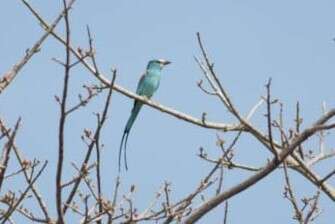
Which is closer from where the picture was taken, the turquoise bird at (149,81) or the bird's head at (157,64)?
the turquoise bird at (149,81)

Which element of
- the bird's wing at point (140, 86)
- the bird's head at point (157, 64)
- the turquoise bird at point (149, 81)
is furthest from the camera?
the bird's head at point (157, 64)

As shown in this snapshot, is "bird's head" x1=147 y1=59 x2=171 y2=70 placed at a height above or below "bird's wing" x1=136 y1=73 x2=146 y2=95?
above

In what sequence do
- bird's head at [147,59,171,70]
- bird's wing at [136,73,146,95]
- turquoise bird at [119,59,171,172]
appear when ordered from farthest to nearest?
bird's head at [147,59,171,70] < bird's wing at [136,73,146,95] < turquoise bird at [119,59,171,172]

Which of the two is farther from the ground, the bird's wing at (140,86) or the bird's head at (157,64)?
the bird's head at (157,64)

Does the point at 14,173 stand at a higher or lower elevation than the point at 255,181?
higher

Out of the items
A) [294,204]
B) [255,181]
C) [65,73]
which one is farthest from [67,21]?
[294,204]

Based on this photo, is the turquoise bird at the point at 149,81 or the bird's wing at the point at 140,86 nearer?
the turquoise bird at the point at 149,81

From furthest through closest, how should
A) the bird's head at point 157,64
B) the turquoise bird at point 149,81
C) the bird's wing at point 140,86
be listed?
the bird's head at point 157,64 < the bird's wing at point 140,86 < the turquoise bird at point 149,81

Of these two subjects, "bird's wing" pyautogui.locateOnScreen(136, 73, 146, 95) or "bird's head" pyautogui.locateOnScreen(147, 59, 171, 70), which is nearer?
"bird's wing" pyautogui.locateOnScreen(136, 73, 146, 95)

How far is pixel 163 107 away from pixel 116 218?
1.36 metres

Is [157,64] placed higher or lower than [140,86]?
higher

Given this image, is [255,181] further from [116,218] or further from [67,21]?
[116,218]

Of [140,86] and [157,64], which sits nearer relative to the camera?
[140,86]

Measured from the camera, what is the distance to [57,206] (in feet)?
9.74
